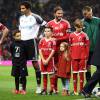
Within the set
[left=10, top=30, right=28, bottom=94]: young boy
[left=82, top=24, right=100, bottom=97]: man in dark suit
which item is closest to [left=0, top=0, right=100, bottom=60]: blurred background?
[left=10, top=30, right=28, bottom=94]: young boy

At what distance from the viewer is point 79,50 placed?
42.9ft

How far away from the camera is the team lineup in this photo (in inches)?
515

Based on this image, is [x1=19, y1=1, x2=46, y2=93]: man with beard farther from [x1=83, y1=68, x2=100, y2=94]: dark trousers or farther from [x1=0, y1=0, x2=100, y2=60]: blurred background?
[x1=0, y1=0, x2=100, y2=60]: blurred background

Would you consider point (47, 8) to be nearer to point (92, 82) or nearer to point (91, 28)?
point (91, 28)

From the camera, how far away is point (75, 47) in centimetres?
1314

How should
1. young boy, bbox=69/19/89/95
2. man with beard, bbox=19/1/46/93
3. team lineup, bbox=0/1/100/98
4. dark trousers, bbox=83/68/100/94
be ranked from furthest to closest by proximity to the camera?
man with beard, bbox=19/1/46/93
team lineup, bbox=0/1/100/98
young boy, bbox=69/19/89/95
dark trousers, bbox=83/68/100/94

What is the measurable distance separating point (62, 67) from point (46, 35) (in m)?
0.84

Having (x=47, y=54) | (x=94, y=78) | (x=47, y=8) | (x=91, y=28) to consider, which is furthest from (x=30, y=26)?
(x=47, y=8)

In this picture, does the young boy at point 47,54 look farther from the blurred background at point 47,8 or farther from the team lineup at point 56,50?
the blurred background at point 47,8

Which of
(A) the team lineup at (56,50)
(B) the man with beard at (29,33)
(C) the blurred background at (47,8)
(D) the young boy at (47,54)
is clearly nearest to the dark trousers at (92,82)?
(A) the team lineup at (56,50)

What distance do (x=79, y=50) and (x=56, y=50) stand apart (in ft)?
2.26

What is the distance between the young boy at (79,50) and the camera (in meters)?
13.0

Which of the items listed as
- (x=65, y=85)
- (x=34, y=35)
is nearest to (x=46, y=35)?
(x=34, y=35)

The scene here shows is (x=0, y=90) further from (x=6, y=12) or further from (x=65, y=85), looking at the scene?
(x=6, y=12)
